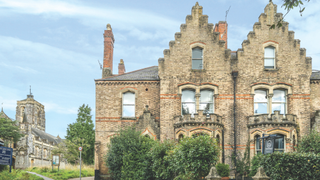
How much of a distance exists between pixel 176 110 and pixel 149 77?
3.97m

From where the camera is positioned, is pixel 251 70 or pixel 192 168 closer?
pixel 192 168

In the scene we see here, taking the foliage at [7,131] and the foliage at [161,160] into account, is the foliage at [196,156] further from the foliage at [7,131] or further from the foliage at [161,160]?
the foliage at [7,131]

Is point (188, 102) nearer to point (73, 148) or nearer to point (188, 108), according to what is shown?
point (188, 108)

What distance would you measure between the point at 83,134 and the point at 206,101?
28.6 metres

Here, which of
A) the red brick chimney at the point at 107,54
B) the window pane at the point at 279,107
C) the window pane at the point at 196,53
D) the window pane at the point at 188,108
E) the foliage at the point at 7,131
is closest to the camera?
the window pane at the point at 279,107

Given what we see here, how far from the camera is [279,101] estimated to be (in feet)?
84.3

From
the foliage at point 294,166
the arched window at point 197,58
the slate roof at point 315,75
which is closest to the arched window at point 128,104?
the arched window at point 197,58

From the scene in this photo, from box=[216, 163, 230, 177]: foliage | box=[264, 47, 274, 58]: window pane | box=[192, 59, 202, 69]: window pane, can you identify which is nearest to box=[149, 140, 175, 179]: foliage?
box=[216, 163, 230, 177]: foliage

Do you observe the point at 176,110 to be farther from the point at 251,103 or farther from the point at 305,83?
the point at 305,83

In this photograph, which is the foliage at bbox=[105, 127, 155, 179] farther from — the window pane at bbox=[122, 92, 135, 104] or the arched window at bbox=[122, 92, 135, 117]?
the window pane at bbox=[122, 92, 135, 104]

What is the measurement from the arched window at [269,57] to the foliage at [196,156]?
10.1 metres

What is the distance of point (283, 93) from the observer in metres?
25.9

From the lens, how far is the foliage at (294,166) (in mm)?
14453

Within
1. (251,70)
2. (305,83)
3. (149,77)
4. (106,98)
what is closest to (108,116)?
(106,98)
